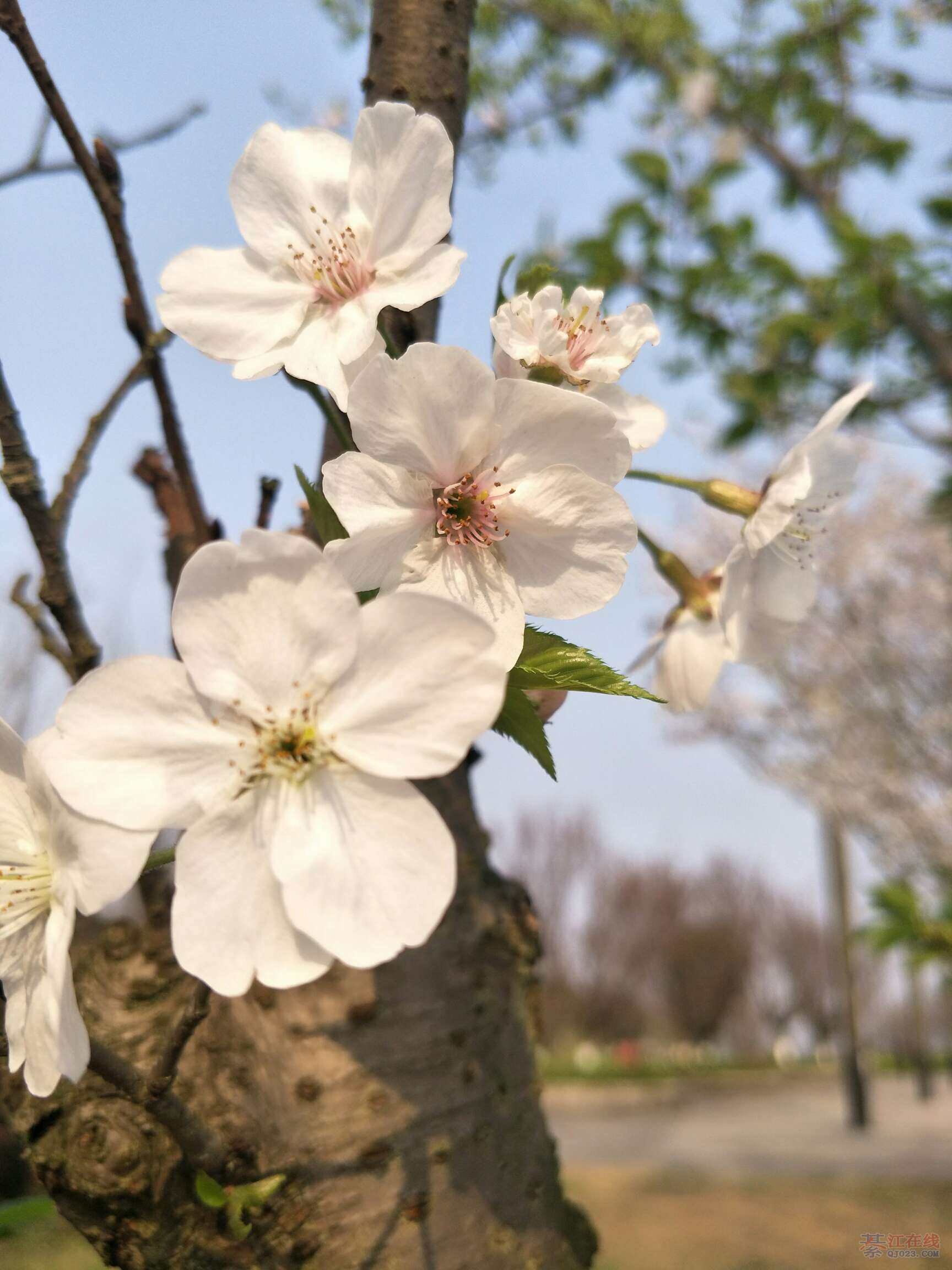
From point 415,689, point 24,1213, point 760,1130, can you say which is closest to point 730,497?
point 415,689

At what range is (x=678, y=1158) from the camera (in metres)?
6.88

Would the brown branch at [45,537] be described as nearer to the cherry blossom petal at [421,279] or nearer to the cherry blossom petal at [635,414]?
the cherry blossom petal at [421,279]

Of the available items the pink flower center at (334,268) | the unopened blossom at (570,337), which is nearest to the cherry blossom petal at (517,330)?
the unopened blossom at (570,337)

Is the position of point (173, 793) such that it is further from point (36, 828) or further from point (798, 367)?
point (798, 367)

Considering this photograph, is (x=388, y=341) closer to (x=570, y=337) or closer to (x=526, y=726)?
(x=570, y=337)

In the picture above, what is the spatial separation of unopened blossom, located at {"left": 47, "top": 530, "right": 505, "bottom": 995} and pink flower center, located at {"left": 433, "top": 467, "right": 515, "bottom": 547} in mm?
111

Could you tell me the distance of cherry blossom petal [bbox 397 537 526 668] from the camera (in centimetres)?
53

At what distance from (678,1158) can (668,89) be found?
683 cm

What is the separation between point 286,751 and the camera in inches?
18.5

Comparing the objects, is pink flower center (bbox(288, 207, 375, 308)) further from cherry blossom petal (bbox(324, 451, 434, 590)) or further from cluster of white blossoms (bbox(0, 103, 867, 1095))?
cherry blossom petal (bbox(324, 451, 434, 590))

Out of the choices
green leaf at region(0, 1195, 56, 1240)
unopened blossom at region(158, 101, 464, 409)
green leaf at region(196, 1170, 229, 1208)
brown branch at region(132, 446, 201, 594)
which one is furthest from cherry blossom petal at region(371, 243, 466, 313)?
green leaf at region(0, 1195, 56, 1240)

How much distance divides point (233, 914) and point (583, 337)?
418 mm

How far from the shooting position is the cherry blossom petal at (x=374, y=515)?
1.67 feet

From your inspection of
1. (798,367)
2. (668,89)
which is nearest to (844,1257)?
(798,367)
